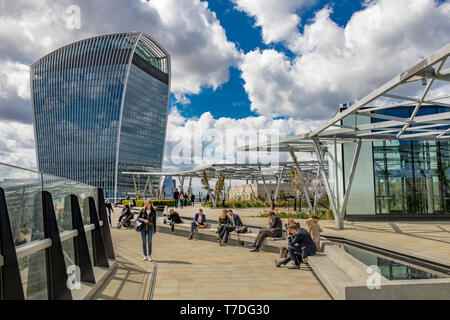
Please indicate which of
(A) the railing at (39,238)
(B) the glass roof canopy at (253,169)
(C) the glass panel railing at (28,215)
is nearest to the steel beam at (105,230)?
(A) the railing at (39,238)

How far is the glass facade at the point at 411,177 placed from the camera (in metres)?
17.9

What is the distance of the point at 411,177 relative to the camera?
1819cm

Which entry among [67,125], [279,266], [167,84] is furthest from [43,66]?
[279,266]

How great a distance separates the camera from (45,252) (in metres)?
3.96

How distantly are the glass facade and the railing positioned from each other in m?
16.0

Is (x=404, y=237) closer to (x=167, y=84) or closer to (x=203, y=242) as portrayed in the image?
(x=203, y=242)

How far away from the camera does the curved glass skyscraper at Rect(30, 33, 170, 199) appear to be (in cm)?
8381

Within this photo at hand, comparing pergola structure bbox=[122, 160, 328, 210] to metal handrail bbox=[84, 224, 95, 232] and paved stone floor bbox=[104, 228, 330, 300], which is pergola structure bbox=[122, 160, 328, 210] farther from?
metal handrail bbox=[84, 224, 95, 232]

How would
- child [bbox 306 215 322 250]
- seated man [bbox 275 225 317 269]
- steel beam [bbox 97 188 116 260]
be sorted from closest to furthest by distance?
seated man [bbox 275 225 317 269]
steel beam [bbox 97 188 116 260]
child [bbox 306 215 322 250]

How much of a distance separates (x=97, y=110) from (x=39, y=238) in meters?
87.0

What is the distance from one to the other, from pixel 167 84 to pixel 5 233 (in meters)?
102

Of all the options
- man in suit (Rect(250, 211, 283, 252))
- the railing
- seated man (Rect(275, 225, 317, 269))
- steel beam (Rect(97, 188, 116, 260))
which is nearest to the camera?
the railing

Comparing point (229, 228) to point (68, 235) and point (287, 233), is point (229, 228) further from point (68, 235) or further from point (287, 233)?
point (68, 235)

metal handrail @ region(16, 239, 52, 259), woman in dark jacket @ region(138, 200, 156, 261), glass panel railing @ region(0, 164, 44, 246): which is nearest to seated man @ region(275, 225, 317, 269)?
woman in dark jacket @ region(138, 200, 156, 261)
